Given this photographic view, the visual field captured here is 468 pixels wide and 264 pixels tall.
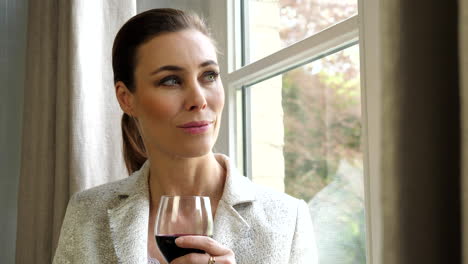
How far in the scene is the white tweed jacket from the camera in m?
1.46

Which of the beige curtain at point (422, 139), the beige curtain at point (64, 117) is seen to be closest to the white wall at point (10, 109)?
the beige curtain at point (64, 117)

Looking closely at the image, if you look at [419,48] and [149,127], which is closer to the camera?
[419,48]

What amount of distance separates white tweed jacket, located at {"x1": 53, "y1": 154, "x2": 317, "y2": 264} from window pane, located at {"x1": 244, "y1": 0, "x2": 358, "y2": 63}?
1.36 ft

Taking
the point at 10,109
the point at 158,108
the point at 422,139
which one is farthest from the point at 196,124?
the point at 10,109

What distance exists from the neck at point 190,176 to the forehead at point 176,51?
0.26m

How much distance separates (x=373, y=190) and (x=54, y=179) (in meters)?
1.20

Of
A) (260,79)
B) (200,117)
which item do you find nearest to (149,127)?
(200,117)

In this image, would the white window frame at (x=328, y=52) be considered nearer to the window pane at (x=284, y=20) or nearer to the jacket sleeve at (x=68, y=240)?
the window pane at (x=284, y=20)

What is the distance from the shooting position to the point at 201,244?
3.66 feet

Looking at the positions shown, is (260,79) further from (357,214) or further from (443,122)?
(443,122)

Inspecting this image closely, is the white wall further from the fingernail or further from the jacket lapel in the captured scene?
the fingernail

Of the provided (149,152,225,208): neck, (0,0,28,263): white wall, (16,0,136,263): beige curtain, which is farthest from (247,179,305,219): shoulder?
(0,0,28,263): white wall

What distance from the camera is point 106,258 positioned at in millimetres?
1548

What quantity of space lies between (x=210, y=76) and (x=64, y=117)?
67 cm
